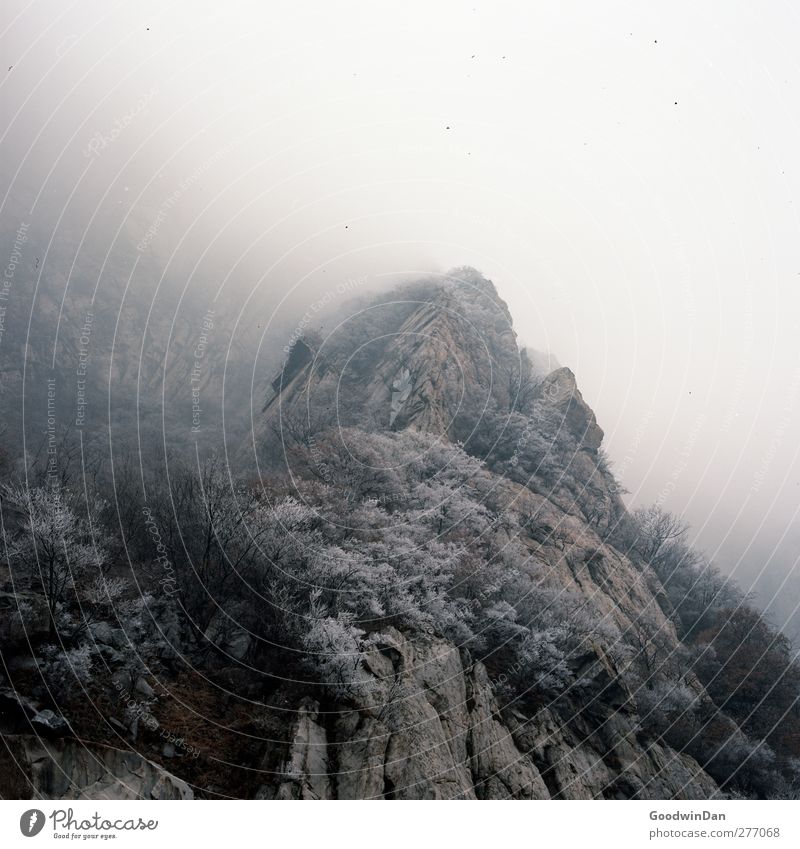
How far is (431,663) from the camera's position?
25469 millimetres

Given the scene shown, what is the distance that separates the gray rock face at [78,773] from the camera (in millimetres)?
15633

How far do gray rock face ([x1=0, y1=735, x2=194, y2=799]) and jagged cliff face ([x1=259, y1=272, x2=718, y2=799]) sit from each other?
12.7 feet

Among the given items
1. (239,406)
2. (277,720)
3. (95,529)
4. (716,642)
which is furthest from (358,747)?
(239,406)

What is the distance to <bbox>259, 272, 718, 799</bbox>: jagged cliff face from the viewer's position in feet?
67.9

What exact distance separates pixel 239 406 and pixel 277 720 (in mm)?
59830
